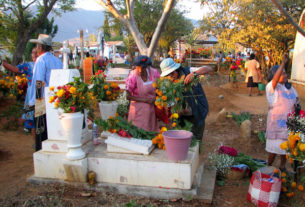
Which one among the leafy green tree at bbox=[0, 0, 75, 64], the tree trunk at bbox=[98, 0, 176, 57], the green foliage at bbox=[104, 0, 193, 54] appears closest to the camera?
the tree trunk at bbox=[98, 0, 176, 57]

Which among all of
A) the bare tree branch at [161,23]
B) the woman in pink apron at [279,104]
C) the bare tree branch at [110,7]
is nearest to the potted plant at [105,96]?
the woman in pink apron at [279,104]

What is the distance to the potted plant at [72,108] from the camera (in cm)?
327

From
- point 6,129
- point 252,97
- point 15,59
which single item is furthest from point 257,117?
point 15,59

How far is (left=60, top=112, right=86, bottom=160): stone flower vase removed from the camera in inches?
129

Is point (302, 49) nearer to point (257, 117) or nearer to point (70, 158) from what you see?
point (257, 117)

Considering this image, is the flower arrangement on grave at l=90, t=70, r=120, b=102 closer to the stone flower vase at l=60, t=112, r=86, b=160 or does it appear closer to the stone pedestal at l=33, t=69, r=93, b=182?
the stone pedestal at l=33, t=69, r=93, b=182

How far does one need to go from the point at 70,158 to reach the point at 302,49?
360 inches

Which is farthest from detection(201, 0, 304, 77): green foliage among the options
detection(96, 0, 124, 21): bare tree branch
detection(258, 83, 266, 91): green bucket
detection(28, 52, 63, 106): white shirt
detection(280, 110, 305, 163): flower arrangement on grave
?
detection(28, 52, 63, 106): white shirt

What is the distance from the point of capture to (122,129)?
3688mm

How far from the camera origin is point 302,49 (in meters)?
9.65

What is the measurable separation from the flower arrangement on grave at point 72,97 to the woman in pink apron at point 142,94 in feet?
2.58

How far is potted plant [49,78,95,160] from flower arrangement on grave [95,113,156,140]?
377 millimetres

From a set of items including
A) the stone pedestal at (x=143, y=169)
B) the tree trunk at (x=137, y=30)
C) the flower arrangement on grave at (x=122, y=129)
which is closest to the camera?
the stone pedestal at (x=143, y=169)

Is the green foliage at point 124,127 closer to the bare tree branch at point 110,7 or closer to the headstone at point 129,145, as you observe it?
the headstone at point 129,145
